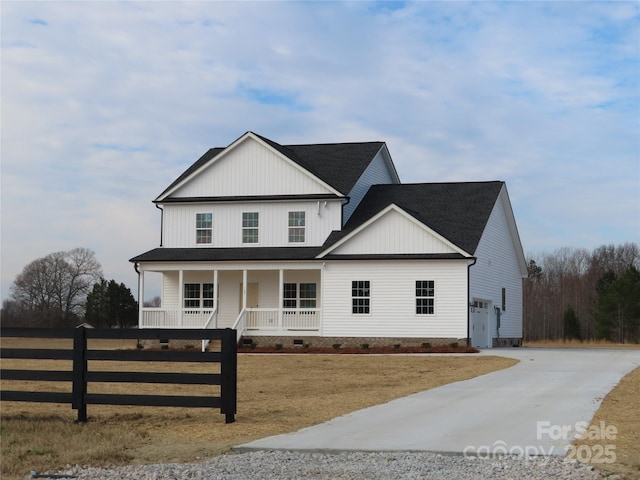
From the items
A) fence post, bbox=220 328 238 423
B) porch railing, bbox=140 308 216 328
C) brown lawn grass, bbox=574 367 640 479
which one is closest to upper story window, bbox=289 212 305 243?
porch railing, bbox=140 308 216 328

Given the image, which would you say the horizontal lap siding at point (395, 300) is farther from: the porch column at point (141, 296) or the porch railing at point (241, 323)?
the porch column at point (141, 296)

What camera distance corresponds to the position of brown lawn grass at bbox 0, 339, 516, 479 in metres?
10.4

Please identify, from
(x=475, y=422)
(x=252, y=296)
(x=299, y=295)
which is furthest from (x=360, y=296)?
(x=475, y=422)

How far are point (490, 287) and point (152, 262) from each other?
14241mm

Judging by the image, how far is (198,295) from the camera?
125 feet

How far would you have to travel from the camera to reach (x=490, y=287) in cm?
3638

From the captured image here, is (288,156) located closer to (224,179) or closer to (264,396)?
(224,179)

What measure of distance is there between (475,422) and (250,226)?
26.2m

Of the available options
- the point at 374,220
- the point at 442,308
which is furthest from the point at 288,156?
the point at 442,308

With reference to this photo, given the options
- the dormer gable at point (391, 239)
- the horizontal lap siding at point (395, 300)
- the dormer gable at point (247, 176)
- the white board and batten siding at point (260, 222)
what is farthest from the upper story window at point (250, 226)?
the horizontal lap siding at point (395, 300)

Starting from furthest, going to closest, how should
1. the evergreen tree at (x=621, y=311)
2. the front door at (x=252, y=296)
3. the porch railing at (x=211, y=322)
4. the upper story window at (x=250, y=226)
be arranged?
the evergreen tree at (x=621, y=311)
the front door at (x=252, y=296)
the upper story window at (x=250, y=226)
the porch railing at (x=211, y=322)

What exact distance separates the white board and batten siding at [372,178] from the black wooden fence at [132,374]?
23872 millimetres

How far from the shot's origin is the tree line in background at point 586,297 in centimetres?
5569

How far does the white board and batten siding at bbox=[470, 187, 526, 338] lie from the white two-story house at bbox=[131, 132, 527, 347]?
0.09m
